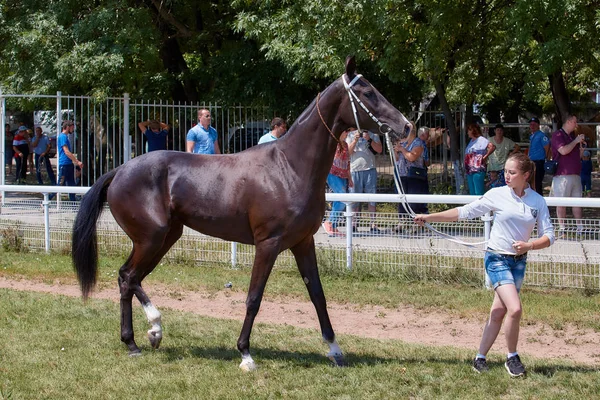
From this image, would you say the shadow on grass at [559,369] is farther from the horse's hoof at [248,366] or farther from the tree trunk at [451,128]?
the tree trunk at [451,128]

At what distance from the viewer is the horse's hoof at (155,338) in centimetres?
768

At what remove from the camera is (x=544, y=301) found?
9656mm

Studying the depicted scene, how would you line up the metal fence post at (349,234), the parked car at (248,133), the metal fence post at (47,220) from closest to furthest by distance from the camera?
the metal fence post at (349,234) → the metal fence post at (47,220) → the parked car at (248,133)

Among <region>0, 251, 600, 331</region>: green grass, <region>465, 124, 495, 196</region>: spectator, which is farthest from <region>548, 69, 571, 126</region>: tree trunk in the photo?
<region>0, 251, 600, 331</region>: green grass

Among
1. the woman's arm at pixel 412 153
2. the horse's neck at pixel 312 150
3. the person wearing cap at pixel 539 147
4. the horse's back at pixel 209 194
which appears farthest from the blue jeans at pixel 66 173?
the horse's neck at pixel 312 150

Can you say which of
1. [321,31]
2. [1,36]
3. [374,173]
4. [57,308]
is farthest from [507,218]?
[1,36]

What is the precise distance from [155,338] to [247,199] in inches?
60.9

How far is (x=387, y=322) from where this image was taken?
29.9ft

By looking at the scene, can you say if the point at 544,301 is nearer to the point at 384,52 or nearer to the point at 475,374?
the point at 475,374

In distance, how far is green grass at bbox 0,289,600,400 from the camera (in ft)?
20.8

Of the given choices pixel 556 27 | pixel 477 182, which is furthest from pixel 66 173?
pixel 556 27

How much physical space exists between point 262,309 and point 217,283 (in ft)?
4.71

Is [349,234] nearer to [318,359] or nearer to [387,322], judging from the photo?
[387,322]

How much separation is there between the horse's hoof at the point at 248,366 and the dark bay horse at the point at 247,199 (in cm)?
1
